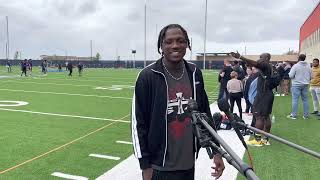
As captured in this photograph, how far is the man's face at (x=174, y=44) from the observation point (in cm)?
274

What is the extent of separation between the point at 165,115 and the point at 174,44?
0.55m

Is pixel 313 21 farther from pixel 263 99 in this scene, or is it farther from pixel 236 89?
pixel 263 99

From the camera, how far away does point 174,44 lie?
2.74 m

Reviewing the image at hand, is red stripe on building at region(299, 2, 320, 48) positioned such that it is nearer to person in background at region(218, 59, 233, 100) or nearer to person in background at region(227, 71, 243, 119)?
person in background at region(218, 59, 233, 100)

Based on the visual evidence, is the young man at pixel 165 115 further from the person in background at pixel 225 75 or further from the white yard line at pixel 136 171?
the person in background at pixel 225 75

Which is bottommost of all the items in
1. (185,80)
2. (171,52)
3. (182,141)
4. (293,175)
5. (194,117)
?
(293,175)

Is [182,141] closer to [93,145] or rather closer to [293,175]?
[293,175]

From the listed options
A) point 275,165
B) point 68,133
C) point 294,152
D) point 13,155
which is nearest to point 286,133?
point 294,152

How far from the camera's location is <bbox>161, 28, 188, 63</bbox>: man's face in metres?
2.74

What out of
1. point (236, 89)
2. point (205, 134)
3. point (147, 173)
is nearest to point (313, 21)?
point (236, 89)

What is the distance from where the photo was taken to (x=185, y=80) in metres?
2.90

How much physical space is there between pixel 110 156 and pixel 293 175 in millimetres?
3107

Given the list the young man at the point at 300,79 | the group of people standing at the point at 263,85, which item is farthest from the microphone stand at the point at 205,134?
the young man at the point at 300,79

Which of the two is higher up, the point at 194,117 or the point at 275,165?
the point at 194,117
